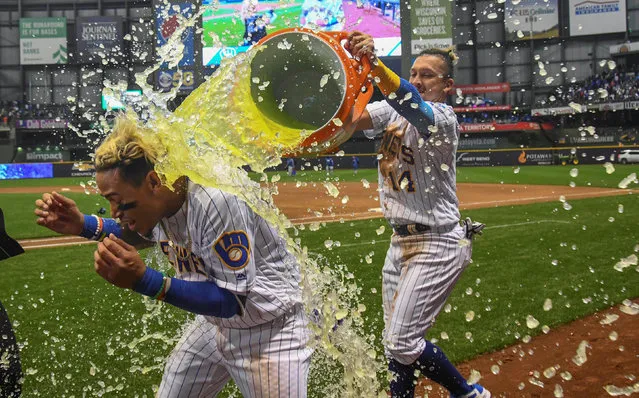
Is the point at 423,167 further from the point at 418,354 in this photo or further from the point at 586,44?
the point at 586,44

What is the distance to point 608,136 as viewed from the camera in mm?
38250

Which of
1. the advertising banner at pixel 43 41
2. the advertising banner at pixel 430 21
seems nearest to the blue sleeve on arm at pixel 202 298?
the advertising banner at pixel 430 21

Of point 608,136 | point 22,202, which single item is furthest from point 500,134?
point 22,202

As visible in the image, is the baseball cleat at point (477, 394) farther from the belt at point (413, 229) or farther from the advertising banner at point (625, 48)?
the advertising banner at point (625, 48)

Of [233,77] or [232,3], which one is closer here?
[233,77]

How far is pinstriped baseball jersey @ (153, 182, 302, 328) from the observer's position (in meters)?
2.19

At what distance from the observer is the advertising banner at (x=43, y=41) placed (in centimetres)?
4894

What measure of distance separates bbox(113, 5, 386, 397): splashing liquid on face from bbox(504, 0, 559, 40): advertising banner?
45.6 metres

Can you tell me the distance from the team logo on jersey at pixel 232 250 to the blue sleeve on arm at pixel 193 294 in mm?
107

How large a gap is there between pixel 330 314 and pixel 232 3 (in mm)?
38336

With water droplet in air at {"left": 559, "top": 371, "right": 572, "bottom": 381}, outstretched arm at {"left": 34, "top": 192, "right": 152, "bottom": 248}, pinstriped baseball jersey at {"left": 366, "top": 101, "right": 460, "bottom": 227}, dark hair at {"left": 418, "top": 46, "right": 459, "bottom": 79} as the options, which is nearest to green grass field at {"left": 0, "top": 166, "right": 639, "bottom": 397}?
outstretched arm at {"left": 34, "top": 192, "right": 152, "bottom": 248}

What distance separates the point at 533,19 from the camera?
4619cm

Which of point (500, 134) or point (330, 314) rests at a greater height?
point (500, 134)

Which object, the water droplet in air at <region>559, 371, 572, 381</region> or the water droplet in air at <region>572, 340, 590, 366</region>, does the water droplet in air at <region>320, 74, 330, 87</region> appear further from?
the water droplet in air at <region>572, 340, 590, 366</region>
